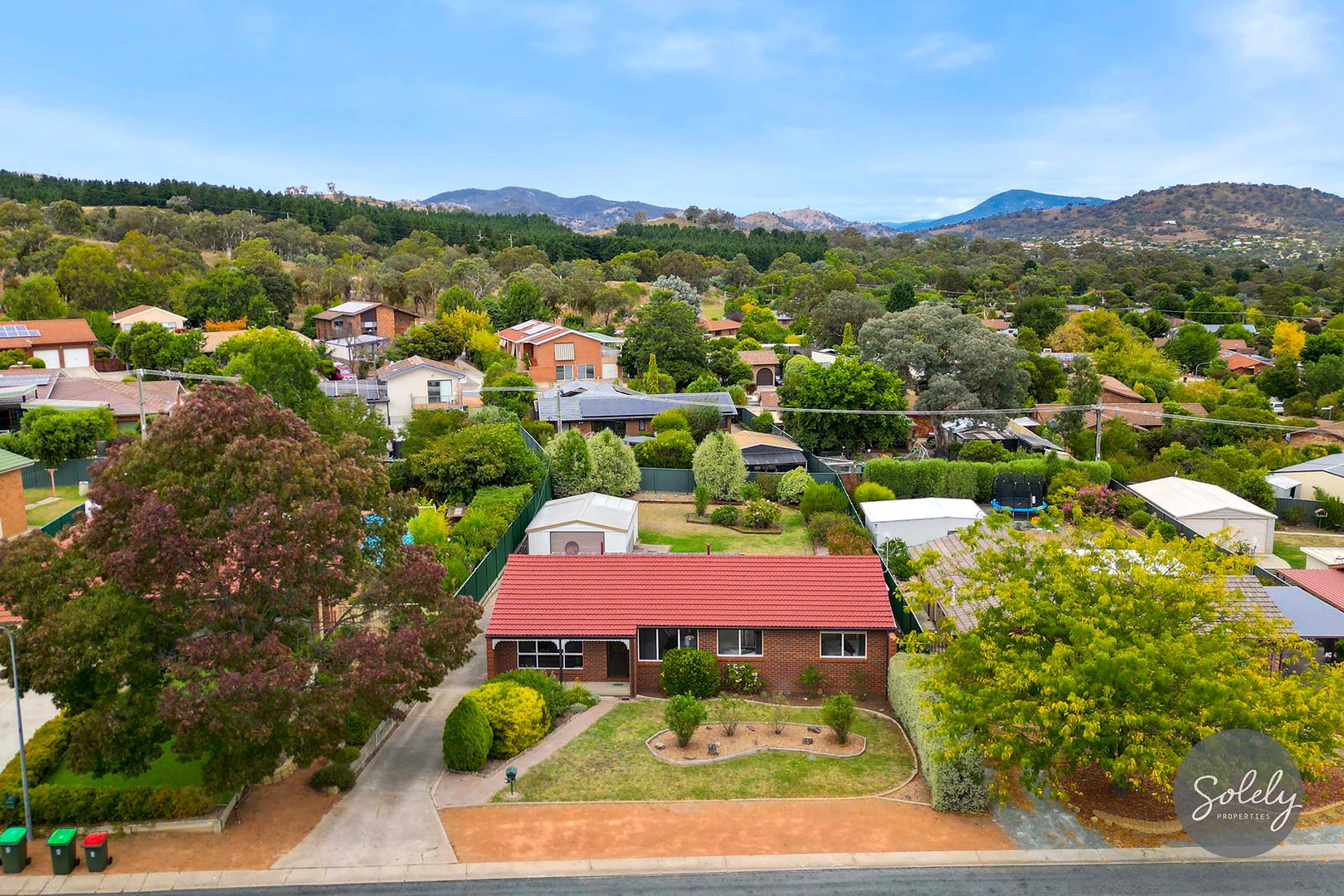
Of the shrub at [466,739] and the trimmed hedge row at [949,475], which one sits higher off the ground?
the trimmed hedge row at [949,475]

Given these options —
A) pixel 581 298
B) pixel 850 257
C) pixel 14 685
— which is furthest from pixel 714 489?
pixel 850 257

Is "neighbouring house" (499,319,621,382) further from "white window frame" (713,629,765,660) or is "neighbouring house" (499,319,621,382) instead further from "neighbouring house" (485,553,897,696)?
"white window frame" (713,629,765,660)

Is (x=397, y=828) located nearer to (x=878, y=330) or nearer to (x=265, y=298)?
(x=878, y=330)

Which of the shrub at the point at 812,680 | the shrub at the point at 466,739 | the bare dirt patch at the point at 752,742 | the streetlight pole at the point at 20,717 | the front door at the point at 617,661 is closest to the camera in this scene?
the streetlight pole at the point at 20,717

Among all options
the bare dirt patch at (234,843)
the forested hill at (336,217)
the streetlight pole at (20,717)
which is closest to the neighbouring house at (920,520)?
the bare dirt patch at (234,843)

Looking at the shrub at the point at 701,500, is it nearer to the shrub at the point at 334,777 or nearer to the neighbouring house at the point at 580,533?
the neighbouring house at the point at 580,533
